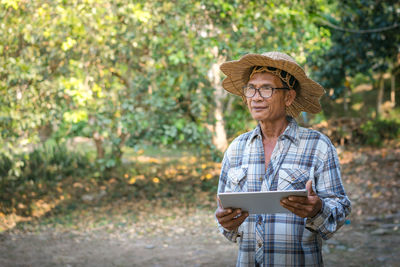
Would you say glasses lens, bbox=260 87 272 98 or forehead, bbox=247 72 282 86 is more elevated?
forehead, bbox=247 72 282 86

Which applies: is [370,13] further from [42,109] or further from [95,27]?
[42,109]

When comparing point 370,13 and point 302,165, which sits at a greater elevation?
point 370,13

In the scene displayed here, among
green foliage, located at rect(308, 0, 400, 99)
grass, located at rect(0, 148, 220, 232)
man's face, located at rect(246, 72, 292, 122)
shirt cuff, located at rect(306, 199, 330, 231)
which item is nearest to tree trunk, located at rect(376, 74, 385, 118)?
green foliage, located at rect(308, 0, 400, 99)

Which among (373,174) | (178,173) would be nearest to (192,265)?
(178,173)

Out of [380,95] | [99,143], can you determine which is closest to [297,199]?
[99,143]

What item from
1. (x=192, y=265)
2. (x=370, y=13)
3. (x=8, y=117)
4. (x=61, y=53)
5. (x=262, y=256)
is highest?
(x=370, y=13)

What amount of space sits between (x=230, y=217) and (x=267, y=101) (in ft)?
2.14

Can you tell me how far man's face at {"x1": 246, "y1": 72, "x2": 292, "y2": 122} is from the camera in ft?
7.93

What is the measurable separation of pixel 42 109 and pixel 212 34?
281 centimetres

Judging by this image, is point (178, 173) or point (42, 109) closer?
point (42, 109)

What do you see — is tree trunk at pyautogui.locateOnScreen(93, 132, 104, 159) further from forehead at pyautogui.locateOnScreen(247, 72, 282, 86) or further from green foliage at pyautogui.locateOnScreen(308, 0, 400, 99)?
forehead at pyautogui.locateOnScreen(247, 72, 282, 86)

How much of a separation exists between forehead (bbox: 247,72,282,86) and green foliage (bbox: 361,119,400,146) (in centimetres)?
1202

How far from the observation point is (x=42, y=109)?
21.8ft

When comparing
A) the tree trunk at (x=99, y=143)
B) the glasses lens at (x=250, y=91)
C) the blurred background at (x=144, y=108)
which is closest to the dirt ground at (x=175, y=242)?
the blurred background at (x=144, y=108)
